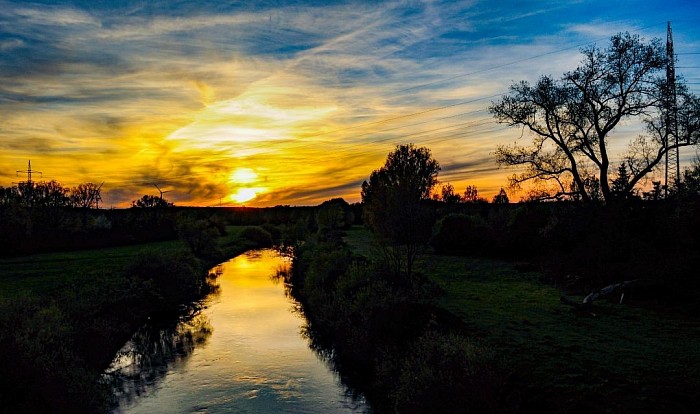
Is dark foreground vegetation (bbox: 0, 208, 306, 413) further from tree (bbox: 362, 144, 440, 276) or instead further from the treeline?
tree (bbox: 362, 144, 440, 276)

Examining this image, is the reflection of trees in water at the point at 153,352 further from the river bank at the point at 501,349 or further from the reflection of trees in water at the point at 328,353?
the river bank at the point at 501,349

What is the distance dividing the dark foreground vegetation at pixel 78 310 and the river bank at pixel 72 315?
3cm

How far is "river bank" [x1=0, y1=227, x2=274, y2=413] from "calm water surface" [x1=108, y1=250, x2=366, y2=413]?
4.73 ft

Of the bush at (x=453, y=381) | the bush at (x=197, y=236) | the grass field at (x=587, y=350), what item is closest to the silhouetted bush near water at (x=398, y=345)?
the bush at (x=453, y=381)

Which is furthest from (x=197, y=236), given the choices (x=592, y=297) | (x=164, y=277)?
(x=592, y=297)

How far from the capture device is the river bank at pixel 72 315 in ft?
44.2

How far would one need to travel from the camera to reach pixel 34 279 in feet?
114

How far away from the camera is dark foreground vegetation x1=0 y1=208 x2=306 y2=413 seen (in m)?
13.5

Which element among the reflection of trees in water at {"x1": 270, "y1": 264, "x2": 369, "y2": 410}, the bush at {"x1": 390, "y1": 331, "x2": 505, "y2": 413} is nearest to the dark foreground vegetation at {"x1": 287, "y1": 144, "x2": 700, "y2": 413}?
the bush at {"x1": 390, "y1": 331, "x2": 505, "y2": 413}

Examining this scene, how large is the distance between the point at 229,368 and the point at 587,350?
13.9 metres

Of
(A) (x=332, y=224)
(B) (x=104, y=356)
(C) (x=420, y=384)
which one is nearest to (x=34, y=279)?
(B) (x=104, y=356)

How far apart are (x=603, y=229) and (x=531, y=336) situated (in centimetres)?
1682

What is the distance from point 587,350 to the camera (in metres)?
14.9

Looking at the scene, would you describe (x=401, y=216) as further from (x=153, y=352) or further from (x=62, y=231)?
(x=62, y=231)
